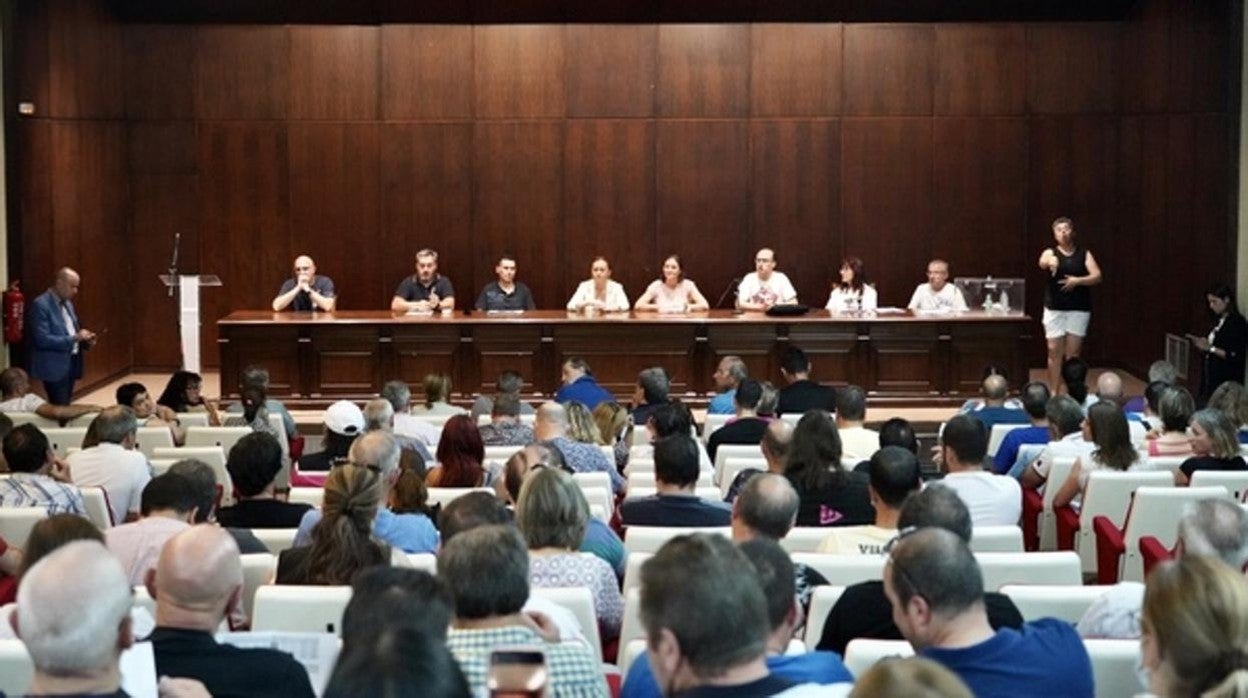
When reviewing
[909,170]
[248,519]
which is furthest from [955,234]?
[248,519]

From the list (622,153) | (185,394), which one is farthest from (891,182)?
(185,394)

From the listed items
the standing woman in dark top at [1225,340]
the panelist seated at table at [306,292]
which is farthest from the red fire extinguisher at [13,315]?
the standing woman in dark top at [1225,340]

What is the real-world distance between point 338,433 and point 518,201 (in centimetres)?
796

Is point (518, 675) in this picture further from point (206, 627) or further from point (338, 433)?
point (338, 433)

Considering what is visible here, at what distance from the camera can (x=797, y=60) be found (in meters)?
17.6

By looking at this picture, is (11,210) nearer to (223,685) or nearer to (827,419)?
(827,419)

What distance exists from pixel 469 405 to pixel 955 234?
4997 millimetres

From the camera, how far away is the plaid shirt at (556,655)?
13.9ft

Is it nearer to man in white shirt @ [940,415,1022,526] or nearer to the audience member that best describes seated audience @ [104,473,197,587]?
man in white shirt @ [940,415,1022,526]

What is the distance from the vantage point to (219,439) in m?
10.5

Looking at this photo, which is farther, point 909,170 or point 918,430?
point 909,170

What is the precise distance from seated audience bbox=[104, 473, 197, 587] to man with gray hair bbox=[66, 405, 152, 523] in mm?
2065

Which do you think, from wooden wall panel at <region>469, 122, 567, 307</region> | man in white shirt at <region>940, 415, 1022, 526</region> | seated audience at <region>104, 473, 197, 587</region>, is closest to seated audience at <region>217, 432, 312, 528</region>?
seated audience at <region>104, 473, 197, 587</region>

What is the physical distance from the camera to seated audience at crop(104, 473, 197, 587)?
6473mm
